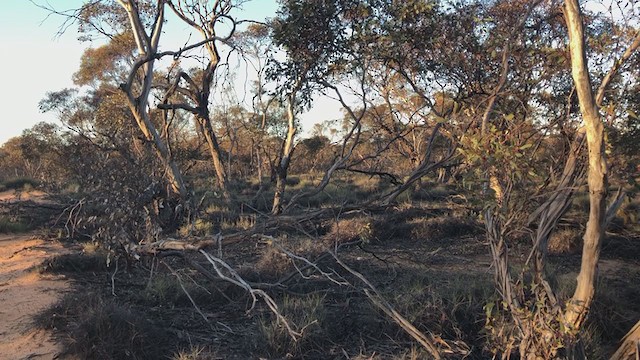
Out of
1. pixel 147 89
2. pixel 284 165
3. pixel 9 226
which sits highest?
pixel 147 89

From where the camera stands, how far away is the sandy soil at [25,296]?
4.61 metres

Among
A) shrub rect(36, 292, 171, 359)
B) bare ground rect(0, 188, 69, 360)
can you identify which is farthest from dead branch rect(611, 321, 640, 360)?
bare ground rect(0, 188, 69, 360)

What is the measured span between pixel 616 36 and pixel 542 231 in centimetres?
191

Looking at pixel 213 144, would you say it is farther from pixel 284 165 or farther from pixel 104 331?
pixel 104 331

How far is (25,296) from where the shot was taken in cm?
608

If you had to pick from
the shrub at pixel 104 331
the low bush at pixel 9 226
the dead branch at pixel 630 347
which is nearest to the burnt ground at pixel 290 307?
the shrub at pixel 104 331

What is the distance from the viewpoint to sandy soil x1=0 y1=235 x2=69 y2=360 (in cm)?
461

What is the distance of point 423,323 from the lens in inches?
219

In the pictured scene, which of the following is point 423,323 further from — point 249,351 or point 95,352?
point 95,352

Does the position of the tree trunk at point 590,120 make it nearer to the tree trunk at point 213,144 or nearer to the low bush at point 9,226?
the tree trunk at point 213,144

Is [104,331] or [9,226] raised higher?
[9,226]

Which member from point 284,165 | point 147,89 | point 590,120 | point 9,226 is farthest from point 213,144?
point 590,120

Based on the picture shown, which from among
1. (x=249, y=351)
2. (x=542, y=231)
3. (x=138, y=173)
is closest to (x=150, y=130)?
(x=138, y=173)

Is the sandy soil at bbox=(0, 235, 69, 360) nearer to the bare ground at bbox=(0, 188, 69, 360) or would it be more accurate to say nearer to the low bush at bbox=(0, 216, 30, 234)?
the bare ground at bbox=(0, 188, 69, 360)
